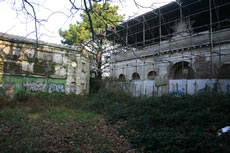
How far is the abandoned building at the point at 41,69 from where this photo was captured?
13914 millimetres

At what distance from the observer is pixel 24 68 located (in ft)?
48.7

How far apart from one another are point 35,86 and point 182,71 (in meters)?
13.8

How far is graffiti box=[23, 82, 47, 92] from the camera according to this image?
14.7 m

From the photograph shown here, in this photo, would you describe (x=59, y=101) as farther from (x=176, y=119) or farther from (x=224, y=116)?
(x=224, y=116)

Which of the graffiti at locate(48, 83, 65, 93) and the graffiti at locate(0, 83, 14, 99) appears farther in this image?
the graffiti at locate(48, 83, 65, 93)

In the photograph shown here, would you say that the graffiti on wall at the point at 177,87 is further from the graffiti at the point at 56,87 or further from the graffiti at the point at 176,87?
the graffiti at the point at 56,87

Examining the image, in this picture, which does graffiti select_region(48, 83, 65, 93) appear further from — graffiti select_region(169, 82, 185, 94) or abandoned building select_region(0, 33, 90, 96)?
graffiti select_region(169, 82, 185, 94)

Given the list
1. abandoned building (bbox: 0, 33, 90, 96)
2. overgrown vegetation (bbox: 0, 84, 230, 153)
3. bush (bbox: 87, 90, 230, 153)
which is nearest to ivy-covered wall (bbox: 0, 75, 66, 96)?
abandoned building (bbox: 0, 33, 90, 96)

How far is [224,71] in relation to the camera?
38.5 ft

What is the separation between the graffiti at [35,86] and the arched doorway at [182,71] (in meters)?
12.5

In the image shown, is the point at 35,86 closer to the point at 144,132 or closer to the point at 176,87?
the point at 144,132

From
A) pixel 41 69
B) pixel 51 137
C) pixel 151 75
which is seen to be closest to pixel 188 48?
pixel 151 75

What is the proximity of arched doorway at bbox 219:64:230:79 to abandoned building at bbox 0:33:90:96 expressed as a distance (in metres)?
11.7

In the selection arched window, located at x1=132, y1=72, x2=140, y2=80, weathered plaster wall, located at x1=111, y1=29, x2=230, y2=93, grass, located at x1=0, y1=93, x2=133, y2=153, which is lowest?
grass, located at x1=0, y1=93, x2=133, y2=153
